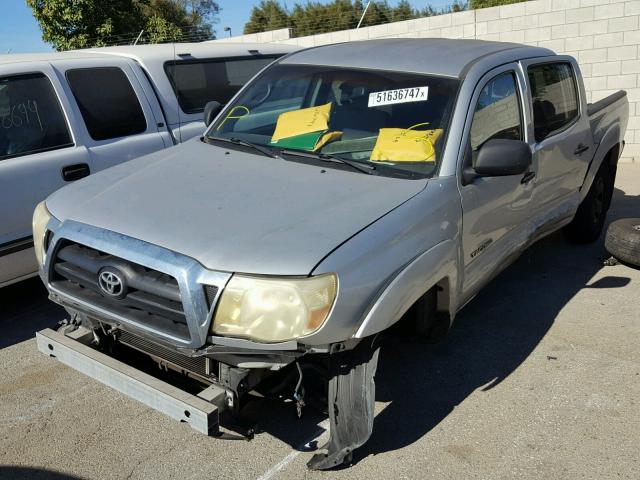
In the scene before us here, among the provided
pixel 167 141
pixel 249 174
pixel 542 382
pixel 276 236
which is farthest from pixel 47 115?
pixel 542 382

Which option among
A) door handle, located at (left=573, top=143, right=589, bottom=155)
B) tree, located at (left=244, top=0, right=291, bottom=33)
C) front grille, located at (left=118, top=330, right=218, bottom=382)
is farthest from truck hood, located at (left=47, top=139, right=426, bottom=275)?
tree, located at (left=244, top=0, right=291, bottom=33)

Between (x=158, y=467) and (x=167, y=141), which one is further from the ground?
(x=167, y=141)

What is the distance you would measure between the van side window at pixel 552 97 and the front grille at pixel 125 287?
2819 millimetres

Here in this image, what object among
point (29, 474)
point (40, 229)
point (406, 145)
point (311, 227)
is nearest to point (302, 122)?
point (406, 145)

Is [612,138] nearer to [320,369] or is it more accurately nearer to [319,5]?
[320,369]

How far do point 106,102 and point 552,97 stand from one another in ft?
11.0

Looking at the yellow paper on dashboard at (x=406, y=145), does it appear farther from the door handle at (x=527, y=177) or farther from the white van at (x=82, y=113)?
the white van at (x=82, y=113)

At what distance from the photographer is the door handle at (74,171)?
470 cm

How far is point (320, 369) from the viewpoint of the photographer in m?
2.92

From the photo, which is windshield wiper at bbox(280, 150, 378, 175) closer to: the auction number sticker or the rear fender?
the auction number sticker

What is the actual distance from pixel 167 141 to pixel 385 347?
8.36 feet

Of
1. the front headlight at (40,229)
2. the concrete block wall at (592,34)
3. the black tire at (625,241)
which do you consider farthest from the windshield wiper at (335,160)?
the concrete block wall at (592,34)

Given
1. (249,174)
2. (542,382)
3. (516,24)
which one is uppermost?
(516,24)

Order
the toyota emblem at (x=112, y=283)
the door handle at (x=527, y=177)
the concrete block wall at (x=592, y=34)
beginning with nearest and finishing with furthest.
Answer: the toyota emblem at (x=112, y=283), the door handle at (x=527, y=177), the concrete block wall at (x=592, y=34)
